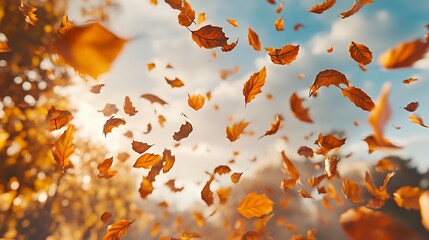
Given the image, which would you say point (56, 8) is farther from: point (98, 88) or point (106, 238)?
point (106, 238)

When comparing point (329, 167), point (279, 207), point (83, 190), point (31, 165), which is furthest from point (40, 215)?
point (279, 207)

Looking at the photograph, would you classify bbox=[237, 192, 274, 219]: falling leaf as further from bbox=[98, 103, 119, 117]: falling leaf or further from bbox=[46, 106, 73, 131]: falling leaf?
bbox=[46, 106, 73, 131]: falling leaf

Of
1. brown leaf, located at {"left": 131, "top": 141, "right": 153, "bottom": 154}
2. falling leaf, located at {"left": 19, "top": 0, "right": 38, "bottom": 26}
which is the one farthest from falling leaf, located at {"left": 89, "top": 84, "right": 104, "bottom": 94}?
falling leaf, located at {"left": 19, "top": 0, "right": 38, "bottom": 26}

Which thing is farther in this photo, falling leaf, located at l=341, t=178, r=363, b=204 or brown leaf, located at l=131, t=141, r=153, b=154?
falling leaf, located at l=341, t=178, r=363, b=204

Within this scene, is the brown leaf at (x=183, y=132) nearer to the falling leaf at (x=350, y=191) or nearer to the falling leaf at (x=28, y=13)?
the falling leaf at (x=350, y=191)

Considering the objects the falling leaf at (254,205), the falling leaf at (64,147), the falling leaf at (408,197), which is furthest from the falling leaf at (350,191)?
the falling leaf at (64,147)

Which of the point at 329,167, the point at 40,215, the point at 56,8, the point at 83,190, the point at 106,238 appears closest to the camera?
the point at 106,238
